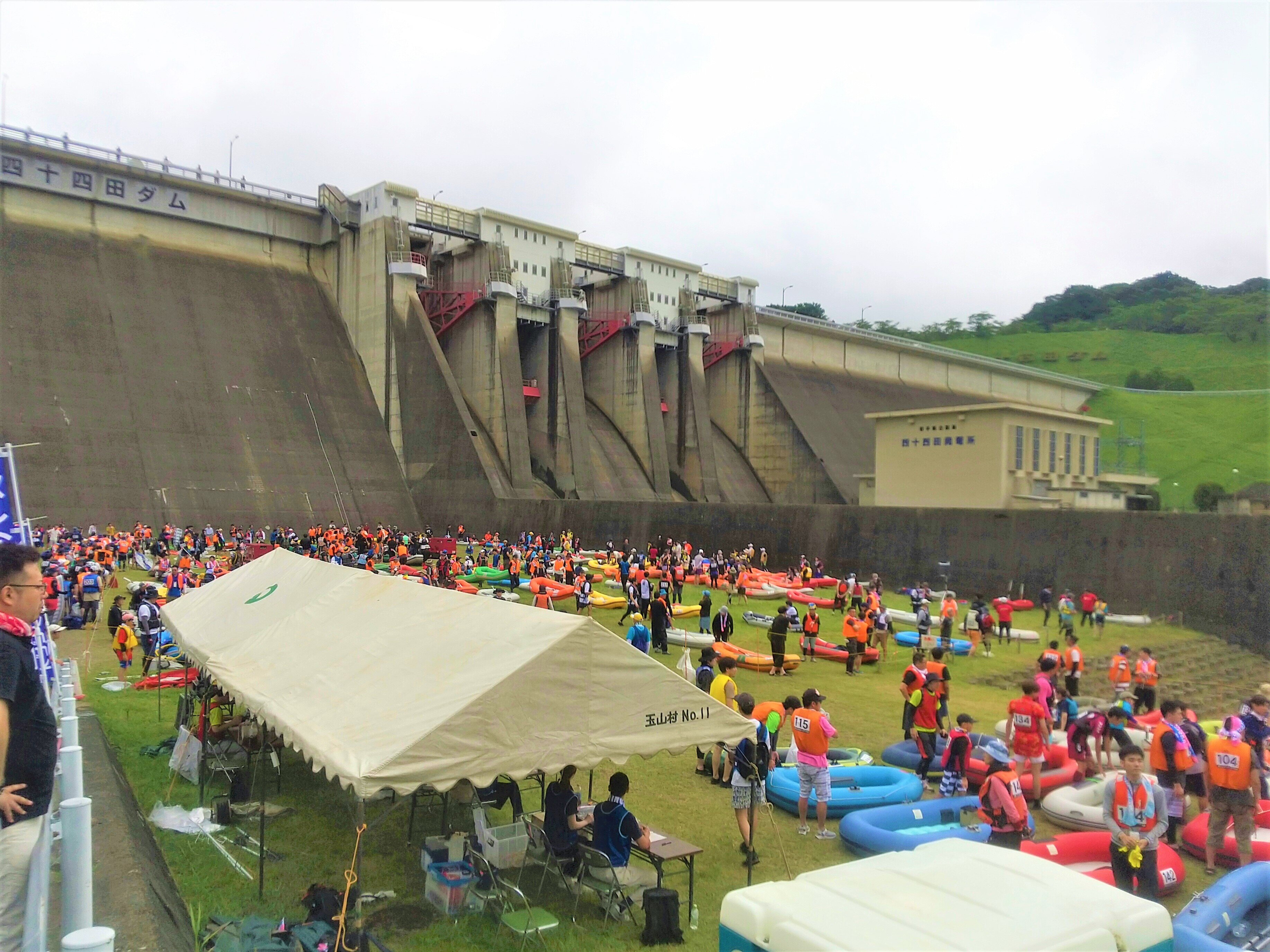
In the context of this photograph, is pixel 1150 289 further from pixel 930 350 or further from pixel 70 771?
pixel 70 771

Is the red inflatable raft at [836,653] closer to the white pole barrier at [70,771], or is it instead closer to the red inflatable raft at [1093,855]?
the red inflatable raft at [1093,855]

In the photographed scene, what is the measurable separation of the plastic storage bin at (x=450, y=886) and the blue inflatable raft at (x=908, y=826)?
3933 mm

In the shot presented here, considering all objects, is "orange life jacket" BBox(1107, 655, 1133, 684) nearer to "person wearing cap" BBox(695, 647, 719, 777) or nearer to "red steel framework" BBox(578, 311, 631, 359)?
"person wearing cap" BBox(695, 647, 719, 777)

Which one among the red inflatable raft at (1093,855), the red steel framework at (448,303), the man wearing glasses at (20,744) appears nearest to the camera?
the man wearing glasses at (20,744)

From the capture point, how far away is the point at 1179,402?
82.8 meters

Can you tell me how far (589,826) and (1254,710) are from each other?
7.23 meters

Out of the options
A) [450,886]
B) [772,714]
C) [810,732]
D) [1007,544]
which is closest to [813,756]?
[810,732]

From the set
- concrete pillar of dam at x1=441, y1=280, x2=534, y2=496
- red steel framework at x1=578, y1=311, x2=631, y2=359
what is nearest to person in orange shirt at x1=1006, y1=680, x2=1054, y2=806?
concrete pillar of dam at x1=441, y1=280, x2=534, y2=496

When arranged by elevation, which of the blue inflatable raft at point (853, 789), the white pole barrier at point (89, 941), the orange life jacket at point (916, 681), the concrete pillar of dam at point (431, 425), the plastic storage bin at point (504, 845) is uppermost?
the concrete pillar of dam at point (431, 425)

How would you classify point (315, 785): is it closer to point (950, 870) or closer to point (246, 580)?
point (246, 580)

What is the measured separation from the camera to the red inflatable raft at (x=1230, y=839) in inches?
335

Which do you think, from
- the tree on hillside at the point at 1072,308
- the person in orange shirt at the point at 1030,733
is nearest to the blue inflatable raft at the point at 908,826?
the person in orange shirt at the point at 1030,733

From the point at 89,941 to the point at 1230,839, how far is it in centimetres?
1004

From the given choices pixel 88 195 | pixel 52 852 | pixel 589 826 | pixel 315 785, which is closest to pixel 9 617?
pixel 52 852
